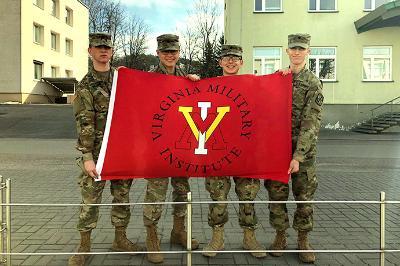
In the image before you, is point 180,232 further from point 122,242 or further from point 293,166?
point 293,166

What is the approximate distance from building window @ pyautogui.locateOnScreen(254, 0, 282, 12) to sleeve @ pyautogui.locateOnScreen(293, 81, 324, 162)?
22624 millimetres

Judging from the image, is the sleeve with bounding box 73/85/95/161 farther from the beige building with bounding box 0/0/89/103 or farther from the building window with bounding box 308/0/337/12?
the beige building with bounding box 0/0/89/103

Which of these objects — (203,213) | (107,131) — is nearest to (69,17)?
(203,213)

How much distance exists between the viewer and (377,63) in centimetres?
2619

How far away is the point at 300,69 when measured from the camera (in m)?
4.84

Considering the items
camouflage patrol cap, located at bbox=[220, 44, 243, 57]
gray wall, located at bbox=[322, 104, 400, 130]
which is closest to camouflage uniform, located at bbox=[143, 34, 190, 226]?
camouflage patrol cap, located at bbox=[220, 44, 243, 57]

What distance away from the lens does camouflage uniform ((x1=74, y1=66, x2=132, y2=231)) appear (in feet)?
15.1

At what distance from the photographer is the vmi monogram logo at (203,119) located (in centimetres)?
457

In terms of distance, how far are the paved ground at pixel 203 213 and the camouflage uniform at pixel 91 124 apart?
1.87 ft

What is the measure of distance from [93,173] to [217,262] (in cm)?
158

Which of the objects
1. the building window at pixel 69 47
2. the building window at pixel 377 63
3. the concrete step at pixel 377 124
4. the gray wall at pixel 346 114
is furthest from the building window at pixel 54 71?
the concrete step at pixel 377 124

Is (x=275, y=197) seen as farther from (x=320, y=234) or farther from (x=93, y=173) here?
(x=93, y=173)

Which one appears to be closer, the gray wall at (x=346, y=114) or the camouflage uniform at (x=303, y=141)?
the camouflage uniform at (x=303, y=141)

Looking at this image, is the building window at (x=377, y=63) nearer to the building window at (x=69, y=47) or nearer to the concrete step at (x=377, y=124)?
the concrete step at (x=377, y=124)
